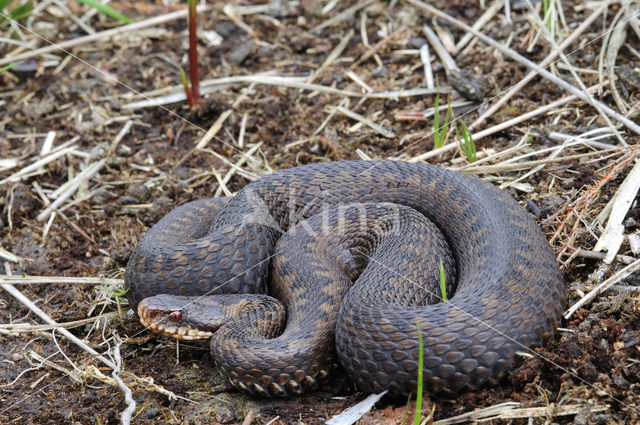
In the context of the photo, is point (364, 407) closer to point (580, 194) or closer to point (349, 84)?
point (580, 194)

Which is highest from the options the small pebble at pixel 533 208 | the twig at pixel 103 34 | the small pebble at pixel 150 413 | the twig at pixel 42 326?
the twig at pixel 103 34

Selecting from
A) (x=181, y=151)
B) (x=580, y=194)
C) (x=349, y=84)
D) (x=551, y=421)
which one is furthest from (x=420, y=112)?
(x=551, y=421)

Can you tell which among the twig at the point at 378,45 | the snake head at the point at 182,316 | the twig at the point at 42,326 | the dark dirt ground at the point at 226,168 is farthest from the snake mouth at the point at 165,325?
the twig at the point at 378,45

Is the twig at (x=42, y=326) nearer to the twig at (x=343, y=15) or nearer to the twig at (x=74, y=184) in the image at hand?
the twig at (x=74, y=184)

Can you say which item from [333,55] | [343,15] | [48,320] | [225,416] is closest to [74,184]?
[48,320]

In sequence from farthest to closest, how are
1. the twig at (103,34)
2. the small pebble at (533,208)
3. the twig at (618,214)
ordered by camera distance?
1. the twig at (103,34)
2. the small pebble at (533,208)
3. the twig at (618,214)

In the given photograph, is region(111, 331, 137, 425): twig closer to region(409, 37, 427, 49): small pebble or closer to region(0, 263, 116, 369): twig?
region(0, 263, 116, 369): twig

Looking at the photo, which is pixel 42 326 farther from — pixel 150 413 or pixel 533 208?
pixel 533 208
